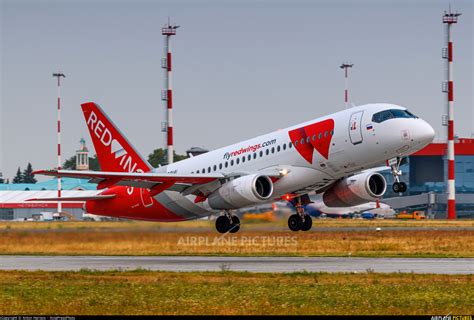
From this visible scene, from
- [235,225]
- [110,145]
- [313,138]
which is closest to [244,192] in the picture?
[235,225]

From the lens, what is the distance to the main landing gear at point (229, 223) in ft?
148

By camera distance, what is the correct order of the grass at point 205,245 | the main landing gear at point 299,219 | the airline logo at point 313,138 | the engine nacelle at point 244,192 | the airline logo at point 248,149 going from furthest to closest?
the grass at point 205,245
the main landing gear at point 299,219
the airline logo at point 248,149
the engine nacelle at point 244,192
the airline logo at point 313,138

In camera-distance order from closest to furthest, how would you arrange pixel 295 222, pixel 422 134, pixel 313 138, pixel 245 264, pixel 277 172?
1. pixel 245 264
2. pixel 422 134
3. pixel 313 138
4. pixel 277 172
5. pixel 295 222

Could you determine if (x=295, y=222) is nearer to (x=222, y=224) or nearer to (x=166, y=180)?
(x=222, y=224)

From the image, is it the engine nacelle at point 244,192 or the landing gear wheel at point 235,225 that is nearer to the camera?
the engine nacelle at point 244,192

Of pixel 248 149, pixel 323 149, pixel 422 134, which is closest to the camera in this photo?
pixel 422 134

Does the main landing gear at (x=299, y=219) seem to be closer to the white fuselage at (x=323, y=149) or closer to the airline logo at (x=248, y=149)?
the white fuselage at (x=323, y=149)

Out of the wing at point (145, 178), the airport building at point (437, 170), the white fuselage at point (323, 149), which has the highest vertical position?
the airport building at point (437, 170)

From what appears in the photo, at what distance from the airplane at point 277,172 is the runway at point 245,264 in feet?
10.7

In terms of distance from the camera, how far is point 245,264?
38.7m

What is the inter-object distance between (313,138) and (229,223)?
6.76 metres

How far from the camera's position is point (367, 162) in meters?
40.7

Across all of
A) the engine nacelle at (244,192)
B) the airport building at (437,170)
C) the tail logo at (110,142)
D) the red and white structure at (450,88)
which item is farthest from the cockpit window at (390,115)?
the airport building at (437,170)

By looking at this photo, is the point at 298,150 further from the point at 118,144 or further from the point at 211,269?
the point at 118,144
